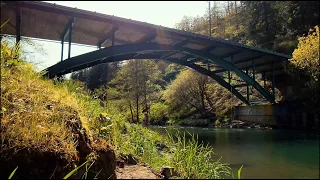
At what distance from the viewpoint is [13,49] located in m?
3.59

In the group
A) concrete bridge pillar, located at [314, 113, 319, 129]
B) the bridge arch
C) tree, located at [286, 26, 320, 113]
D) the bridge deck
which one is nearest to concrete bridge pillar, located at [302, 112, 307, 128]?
tree, located at [286, 26, 320, 113]

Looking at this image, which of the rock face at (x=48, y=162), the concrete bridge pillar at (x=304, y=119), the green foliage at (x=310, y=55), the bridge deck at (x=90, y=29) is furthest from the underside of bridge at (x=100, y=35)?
the rock face at (x=48, y=162)

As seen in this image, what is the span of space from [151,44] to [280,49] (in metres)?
16.4

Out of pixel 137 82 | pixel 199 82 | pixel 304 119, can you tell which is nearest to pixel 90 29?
pixel 137 82

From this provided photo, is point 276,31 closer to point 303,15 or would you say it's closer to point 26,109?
point 303,15

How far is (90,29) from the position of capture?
40.8 feet

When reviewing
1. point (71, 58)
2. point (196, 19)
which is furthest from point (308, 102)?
point (196, 19)

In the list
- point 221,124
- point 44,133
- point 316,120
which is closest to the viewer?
point 44,133

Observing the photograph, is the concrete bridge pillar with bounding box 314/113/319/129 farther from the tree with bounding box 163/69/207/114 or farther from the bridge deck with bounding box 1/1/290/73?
the tree with bounding box 163/69/207/114

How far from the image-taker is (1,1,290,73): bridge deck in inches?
404

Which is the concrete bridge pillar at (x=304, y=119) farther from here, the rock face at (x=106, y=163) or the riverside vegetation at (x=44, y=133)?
the rock face at (x=106, y=163)

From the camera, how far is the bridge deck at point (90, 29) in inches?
404

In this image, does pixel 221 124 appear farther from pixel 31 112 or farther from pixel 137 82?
pixel 31 112

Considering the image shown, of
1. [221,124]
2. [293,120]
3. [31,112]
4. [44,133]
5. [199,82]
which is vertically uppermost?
[199,82]
